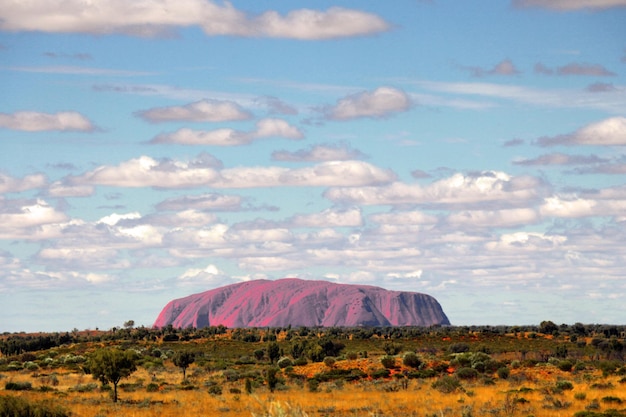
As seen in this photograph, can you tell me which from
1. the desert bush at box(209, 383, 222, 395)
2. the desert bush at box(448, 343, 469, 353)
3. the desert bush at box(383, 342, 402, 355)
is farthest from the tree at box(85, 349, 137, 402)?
the desert bush at box(448, 343, 469, 353)

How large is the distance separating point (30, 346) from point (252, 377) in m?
55.4

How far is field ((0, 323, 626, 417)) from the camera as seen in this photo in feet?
141

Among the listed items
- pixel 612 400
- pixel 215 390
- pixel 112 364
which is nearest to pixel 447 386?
pixel 612 400

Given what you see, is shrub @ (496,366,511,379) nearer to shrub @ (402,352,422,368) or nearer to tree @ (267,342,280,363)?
shrub @ (402,352,422,368)

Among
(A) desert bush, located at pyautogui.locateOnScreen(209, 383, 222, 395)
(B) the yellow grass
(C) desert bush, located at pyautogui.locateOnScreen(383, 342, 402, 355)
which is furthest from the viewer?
(C) desert bush, located at pyautogui.locateOnScreen(383, 342, 402, 355)

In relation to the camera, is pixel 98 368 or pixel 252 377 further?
pixel 252 377

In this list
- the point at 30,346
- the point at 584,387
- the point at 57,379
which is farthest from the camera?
the point at 30,346

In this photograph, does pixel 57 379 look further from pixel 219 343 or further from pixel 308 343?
pixel 219 343

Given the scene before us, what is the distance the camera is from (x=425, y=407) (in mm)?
43625

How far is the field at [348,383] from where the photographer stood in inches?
1687

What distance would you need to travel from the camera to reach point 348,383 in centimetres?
5847

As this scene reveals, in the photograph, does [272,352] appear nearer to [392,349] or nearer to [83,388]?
[392,349]

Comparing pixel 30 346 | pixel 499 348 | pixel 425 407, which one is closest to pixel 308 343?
pixel 499 348

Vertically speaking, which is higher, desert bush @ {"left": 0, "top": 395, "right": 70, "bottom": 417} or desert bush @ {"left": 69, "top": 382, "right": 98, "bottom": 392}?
desert bush @ {"left": 0, "top": 395, "right": 70, "bottom": 417}
